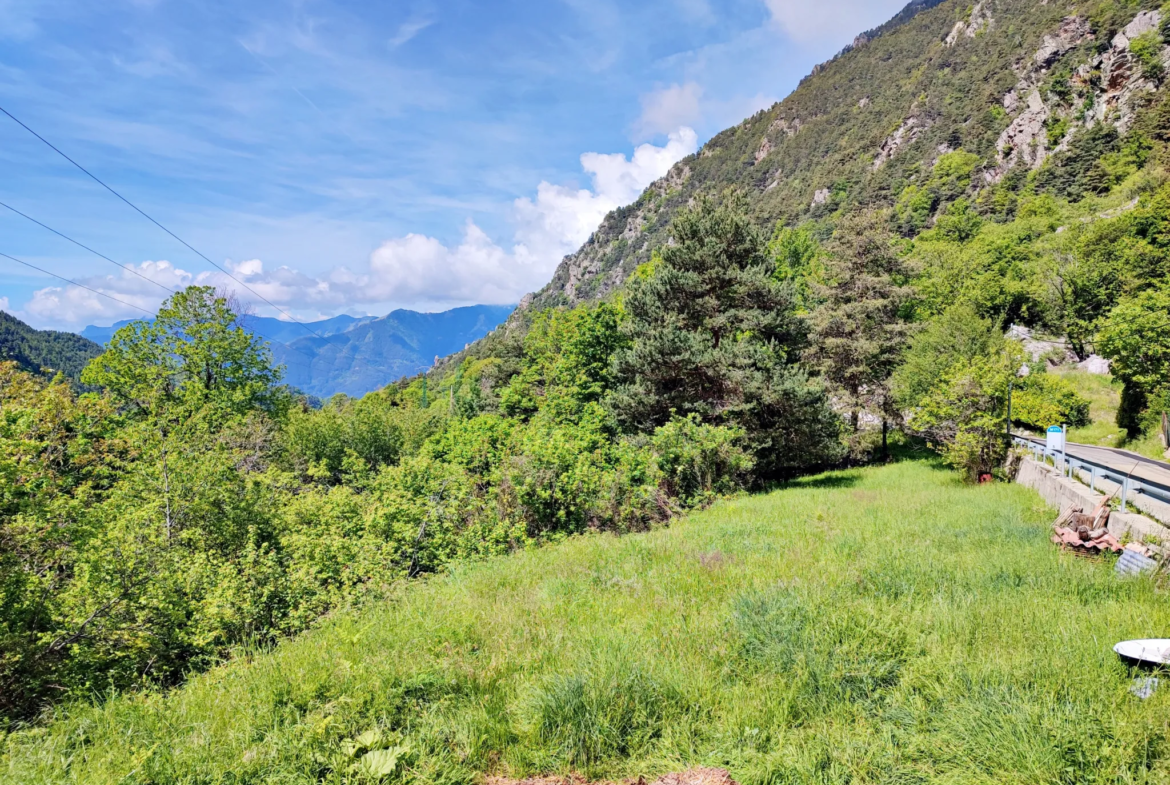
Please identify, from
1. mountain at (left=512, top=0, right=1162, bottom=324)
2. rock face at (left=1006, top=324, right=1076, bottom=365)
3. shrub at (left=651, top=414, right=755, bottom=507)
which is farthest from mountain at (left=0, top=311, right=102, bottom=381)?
rock face at (left=1006, top=324, right=1076, bottom=365)

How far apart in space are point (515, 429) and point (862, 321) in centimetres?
1777

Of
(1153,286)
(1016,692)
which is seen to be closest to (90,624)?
(1016,692)

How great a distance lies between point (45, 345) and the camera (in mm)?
137750

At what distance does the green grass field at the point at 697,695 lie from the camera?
2.66 m

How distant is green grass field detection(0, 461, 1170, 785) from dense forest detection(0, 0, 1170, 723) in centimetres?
250

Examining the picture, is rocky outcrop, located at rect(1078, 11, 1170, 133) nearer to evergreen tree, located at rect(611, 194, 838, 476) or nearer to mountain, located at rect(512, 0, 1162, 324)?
mountain, located at rect(512, 0, 1162, 324)

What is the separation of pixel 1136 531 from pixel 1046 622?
4611 mm

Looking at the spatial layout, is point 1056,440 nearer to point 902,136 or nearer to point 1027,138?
point 1027,138

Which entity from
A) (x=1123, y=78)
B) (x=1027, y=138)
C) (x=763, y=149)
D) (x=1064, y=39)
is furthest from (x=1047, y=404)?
(x=763, y=149)

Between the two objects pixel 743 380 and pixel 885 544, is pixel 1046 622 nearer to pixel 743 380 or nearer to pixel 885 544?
pixel 885 544

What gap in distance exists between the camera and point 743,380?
16000 mm

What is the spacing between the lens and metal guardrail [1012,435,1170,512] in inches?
273

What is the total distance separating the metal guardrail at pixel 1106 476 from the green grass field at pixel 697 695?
3115mm

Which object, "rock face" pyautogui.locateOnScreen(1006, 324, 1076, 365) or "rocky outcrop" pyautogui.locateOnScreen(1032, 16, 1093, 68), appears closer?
"rock face" pyautogui.locateOnScreen(1006, 324, 1076, 365)
